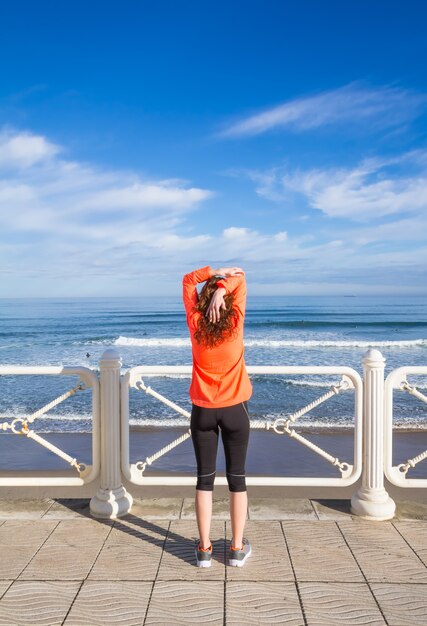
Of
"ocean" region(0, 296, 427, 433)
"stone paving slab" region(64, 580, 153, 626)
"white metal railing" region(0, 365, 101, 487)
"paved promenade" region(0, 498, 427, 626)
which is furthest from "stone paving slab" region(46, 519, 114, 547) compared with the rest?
"ocean" region(0, 296, 427, 433)

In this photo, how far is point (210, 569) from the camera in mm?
2816

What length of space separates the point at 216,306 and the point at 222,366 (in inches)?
14.4

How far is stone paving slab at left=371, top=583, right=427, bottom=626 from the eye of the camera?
7.65 ft

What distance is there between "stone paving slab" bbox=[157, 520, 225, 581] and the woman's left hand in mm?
1463

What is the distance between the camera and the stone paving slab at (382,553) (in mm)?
2748

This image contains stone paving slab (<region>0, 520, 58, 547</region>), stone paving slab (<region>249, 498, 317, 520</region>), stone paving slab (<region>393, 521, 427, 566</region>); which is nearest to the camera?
stone paving slab (<region>393, 521, 427, 566</region>)

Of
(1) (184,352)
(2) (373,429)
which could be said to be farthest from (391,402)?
(1) (184,352)

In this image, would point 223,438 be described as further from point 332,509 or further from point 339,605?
point 332,509

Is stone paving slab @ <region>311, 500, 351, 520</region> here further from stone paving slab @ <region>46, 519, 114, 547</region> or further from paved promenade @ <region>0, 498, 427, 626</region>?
stone paving slab @ <region>46, 519, 114, 547</region>

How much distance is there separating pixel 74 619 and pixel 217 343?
1.56 m

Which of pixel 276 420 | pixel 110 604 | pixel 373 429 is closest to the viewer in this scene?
pixel 110 604

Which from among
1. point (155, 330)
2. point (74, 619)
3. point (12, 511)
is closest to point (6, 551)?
point (12, 511)

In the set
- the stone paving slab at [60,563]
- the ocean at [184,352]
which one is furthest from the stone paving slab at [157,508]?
the ocean at [184,352]

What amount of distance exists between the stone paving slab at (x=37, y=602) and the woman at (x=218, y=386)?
771 millimetres
